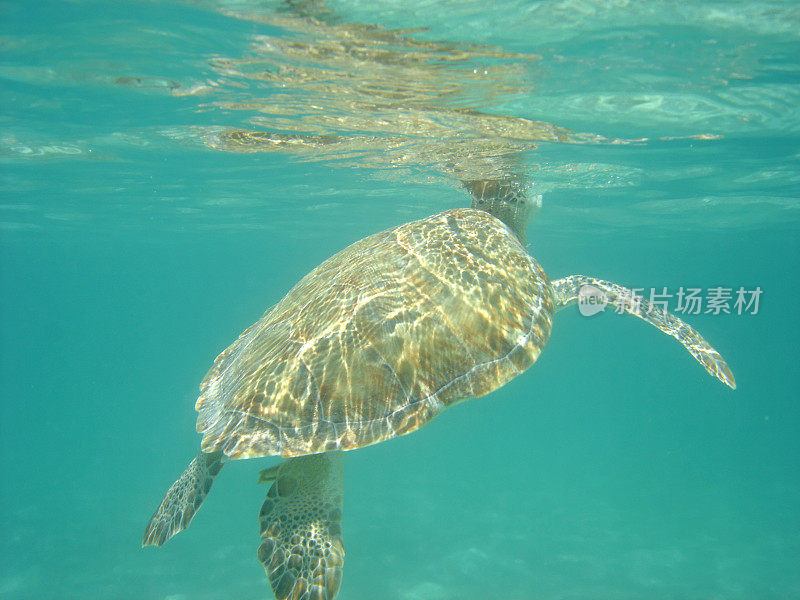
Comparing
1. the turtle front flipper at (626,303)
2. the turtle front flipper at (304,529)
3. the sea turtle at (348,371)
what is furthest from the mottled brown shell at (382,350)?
the turtle front flipper at (626,303)

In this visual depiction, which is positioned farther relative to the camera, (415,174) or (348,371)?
(415,174)

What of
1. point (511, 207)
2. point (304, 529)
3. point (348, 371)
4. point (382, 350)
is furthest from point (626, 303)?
point (304, 529)

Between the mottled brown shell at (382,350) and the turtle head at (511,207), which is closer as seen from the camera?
the mottled brown shell at (382,350)

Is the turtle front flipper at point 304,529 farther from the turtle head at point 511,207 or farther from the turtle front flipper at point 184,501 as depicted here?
the turtle head at point 511,207

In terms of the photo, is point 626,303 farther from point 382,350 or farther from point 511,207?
point 511,207

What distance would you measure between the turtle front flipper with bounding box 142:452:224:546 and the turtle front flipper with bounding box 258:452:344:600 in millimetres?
820

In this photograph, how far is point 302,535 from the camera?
430 centimetres

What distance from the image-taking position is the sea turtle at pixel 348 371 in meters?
4.07

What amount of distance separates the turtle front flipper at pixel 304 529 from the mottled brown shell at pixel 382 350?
0.85 meters

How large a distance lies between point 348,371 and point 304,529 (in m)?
1.61

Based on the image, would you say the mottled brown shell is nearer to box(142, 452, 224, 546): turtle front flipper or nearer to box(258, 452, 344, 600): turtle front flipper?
box(142, 452, 224, 546): turtle front flipper

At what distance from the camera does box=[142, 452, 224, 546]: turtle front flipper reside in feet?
15.6

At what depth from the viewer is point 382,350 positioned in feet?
14.0

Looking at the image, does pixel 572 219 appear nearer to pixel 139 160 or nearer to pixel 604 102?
pixel 604 102
